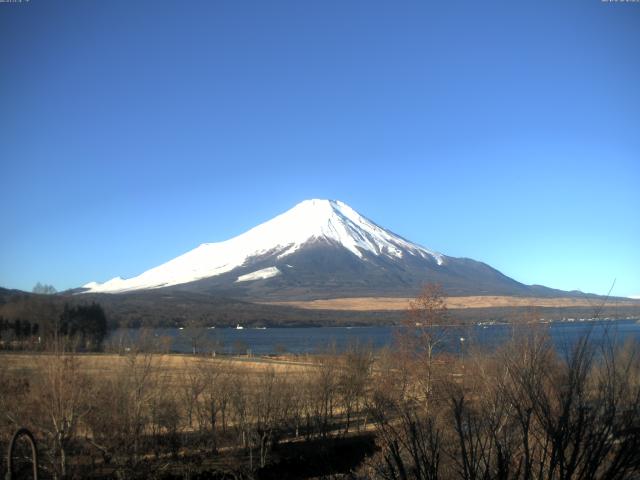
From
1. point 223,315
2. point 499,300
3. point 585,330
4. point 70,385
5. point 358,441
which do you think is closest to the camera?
point 585,330

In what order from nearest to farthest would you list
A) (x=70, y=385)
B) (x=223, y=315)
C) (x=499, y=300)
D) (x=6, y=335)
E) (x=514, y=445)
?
(x=514, y=445) < (x=70, y=385) < (x=6, y=335) < (x=223, y=315) < (x=499, y=300)

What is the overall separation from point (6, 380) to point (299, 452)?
12.2m

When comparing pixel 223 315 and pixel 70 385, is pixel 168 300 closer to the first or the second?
pixel 223 315

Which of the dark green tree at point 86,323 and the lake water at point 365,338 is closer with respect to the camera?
the lake water at point 365,338

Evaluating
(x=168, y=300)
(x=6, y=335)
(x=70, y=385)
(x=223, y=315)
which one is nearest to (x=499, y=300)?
(x=223, y=315)

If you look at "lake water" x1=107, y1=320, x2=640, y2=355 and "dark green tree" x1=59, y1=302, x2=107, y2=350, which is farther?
"dark green tree" x1=59, y1=302, x2=107, y2=350

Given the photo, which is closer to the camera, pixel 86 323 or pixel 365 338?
pixel 86 323

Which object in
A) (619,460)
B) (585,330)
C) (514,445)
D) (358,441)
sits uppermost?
(585,330)

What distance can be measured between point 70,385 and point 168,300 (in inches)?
6913

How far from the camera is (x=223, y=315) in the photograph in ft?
557

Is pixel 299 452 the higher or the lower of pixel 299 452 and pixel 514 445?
the lower

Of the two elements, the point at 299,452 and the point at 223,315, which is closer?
the point at 299,452

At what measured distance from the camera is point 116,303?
17838cm

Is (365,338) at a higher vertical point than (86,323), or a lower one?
lower
